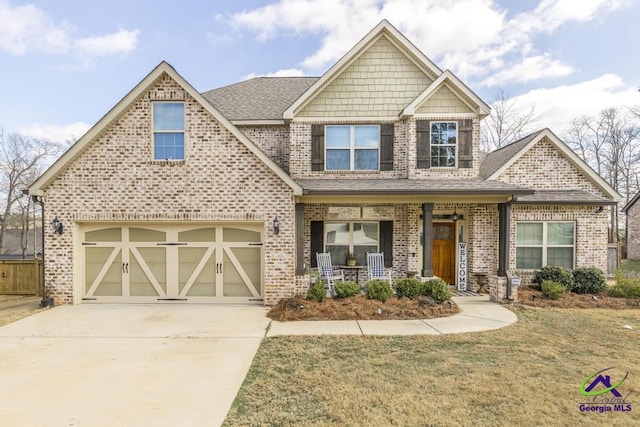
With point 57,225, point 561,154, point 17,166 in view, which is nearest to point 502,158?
point 561,154

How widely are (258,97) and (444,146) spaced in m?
7.23

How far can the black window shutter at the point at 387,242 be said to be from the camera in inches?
412

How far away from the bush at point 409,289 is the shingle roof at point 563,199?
4332mm

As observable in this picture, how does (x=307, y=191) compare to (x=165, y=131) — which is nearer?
(x=165, y=131)

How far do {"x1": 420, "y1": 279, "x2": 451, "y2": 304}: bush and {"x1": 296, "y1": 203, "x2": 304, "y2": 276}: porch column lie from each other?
128 inches

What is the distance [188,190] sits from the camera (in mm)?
8414

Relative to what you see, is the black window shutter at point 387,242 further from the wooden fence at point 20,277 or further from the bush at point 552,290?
the wooden fence at point 20,277

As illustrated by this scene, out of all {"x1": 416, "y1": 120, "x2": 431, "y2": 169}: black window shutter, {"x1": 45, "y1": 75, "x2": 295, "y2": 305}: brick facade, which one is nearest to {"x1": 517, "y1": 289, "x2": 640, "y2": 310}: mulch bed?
{"x1": 416, "y1": 120, "x2": 431, "y2": 169}: black window shutter

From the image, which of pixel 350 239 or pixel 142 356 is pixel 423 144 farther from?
pixel 142 356

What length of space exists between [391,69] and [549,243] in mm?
7617

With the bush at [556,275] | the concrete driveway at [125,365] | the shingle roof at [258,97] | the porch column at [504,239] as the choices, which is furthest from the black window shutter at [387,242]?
the shingle roof at [258,97]

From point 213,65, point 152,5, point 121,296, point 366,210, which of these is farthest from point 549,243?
point 213,65

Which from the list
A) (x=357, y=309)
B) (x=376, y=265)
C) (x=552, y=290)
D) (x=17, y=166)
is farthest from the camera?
(x=17, y=166)

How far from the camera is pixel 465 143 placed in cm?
1023
